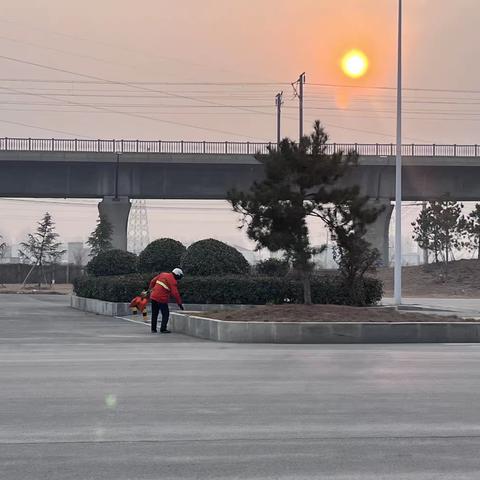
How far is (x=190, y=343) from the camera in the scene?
16891 mm

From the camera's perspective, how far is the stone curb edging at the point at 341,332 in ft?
56.2

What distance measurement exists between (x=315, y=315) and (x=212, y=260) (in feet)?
29.1

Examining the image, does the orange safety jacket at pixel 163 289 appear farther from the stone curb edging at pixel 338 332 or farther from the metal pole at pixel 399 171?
the metal pole at pixel 399 171

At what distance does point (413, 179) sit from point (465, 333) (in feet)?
136

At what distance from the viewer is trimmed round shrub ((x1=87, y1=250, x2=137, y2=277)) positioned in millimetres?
31141

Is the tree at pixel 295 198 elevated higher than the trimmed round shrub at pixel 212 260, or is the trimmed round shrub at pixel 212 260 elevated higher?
the tree at pixel 295 198

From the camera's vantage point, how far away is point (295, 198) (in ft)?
62.7

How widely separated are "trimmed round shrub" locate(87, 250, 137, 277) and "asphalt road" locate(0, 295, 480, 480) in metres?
16.3

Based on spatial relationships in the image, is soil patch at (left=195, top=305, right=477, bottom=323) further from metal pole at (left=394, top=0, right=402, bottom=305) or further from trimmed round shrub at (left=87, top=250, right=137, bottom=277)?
trimmed round shrub at (left=87, top=250, right=137, bottom=277)

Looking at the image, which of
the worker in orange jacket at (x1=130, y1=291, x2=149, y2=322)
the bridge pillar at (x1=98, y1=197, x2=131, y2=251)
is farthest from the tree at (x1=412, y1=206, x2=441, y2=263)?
the worker in orange jacket at (x1=130, y1=291, x2=149, y2=322)

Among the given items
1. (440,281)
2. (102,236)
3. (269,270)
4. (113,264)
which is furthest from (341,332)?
(102,236)

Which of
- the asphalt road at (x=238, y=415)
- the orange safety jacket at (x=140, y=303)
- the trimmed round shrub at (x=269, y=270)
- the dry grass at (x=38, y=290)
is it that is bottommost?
the asphalt road at (x=238, y=415)

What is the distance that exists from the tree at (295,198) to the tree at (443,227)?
32976 millimetres

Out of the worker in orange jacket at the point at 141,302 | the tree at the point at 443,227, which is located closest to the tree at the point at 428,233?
the tree at the point at 443,227
